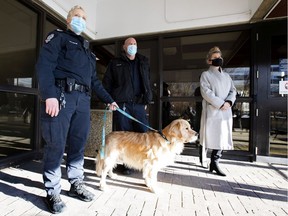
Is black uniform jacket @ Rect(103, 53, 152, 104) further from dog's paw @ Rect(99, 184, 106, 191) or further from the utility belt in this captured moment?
dog's paw @ Rect(99, 184, 106, 191)

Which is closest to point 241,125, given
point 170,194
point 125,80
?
point 170,194

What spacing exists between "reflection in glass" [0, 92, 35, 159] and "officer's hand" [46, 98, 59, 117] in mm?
1890

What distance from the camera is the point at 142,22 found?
15.0ft

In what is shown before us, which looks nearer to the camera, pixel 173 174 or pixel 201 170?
pixel 173 174

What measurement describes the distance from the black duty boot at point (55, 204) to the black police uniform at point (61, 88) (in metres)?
0.05

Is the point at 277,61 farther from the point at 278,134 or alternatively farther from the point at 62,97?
the point at 62,97

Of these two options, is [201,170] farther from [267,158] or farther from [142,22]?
[142,22]

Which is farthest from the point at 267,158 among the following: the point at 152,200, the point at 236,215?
the point at 152,200

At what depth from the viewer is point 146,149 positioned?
259 centimetres

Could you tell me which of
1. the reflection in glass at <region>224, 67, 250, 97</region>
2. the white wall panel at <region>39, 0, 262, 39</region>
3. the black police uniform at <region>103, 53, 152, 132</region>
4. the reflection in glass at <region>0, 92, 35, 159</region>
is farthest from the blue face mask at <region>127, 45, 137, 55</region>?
the reflection in glass at <region>224, 67, 250, 97</region>

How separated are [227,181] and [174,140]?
106 cm

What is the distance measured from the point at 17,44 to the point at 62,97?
233 centimetres

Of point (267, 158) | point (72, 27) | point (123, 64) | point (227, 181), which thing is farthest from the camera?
point (267, 158)

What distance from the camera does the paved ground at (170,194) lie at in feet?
6.73
